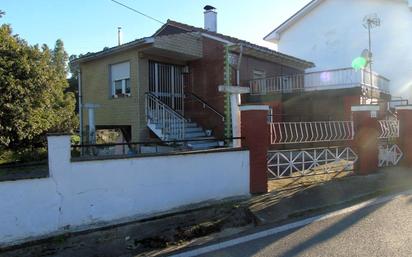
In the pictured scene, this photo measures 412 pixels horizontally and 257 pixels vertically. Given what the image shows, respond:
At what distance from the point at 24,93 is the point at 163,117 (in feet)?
21.5

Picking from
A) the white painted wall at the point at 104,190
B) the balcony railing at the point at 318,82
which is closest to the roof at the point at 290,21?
the balcony railing at the point at 318,82

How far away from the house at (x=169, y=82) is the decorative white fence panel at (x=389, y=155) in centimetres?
514

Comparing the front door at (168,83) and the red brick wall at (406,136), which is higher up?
the front door at (168,83)

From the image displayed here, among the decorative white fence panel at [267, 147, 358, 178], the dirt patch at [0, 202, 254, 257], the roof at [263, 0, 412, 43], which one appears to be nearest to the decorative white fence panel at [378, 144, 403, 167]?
the decorative white fence panel at [267, 147, 358, 178]

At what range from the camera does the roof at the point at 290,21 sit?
2785 centimetres

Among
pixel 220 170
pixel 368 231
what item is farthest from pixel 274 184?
pixel 368 231

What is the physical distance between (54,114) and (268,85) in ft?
32.7

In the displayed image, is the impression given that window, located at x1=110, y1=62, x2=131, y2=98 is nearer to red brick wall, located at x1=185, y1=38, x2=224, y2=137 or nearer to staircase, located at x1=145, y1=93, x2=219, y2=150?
staircase, located at x1=145, y1=93, x2=219, y2=150

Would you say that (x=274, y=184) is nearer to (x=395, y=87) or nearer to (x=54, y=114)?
(x=54, y=114)

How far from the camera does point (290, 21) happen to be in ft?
95.6

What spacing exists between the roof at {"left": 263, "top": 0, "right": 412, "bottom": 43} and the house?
1298cm

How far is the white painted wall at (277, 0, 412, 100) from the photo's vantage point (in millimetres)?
23781

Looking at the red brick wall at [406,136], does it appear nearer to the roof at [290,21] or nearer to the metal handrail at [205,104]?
the metal handrail at [205,104]

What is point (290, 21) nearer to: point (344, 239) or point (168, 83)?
point (168, 83)
